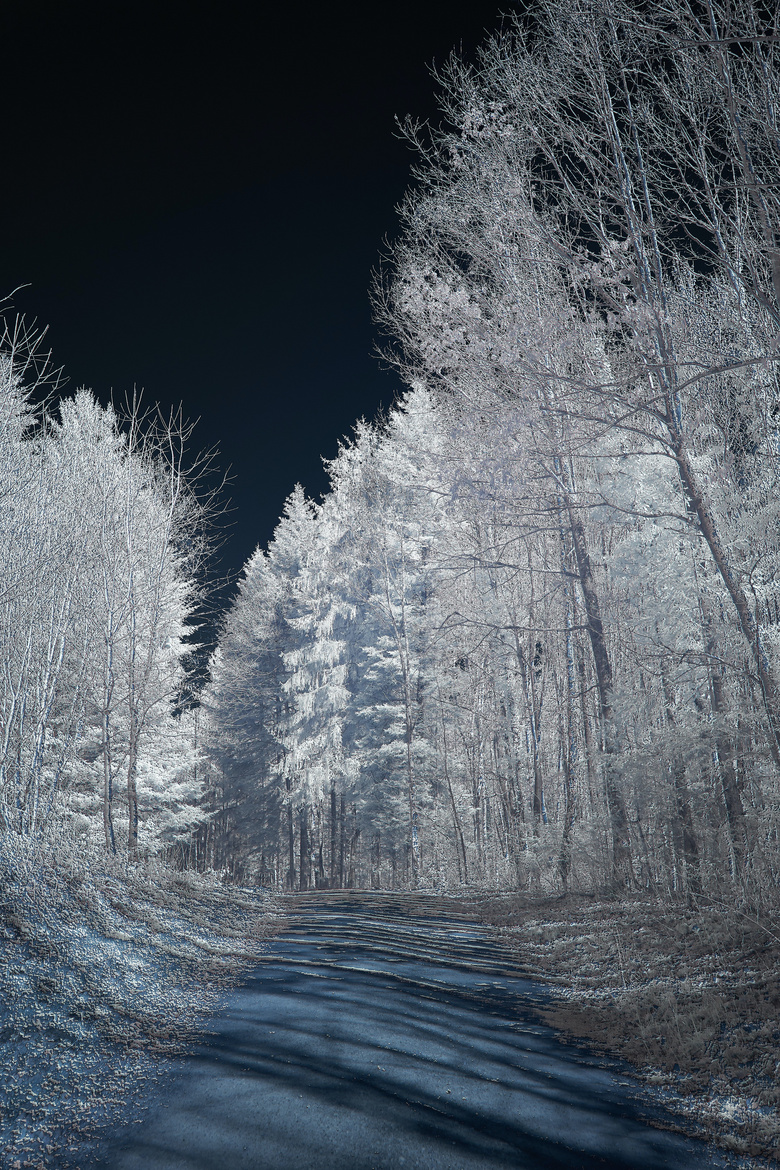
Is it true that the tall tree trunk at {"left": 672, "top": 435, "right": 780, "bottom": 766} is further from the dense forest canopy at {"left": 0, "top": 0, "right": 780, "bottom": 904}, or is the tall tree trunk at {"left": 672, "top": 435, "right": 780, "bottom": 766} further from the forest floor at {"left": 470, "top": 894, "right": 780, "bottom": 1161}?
the forest floor at {"left": 470, "top": 894, "right": 780, "bottom": 1161}

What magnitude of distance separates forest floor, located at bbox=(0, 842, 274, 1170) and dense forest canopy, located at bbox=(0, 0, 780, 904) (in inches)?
81.6

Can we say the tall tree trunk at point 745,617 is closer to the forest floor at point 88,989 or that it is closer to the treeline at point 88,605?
the forest floor at point 88,989

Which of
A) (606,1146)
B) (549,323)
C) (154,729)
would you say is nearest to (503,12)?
(549,323)

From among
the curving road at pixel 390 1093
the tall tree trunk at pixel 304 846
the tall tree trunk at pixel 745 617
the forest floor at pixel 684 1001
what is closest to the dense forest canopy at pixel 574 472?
the tall tree trunk at pixel 745 617

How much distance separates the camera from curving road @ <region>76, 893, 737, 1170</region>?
3189mm

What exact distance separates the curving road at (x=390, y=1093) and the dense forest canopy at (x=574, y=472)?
3.84 m

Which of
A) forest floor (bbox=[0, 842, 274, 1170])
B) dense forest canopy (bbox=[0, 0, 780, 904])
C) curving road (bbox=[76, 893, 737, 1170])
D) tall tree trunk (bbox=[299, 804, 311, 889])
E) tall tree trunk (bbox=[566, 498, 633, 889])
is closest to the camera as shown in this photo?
curving road (bbox=[76, 893, 737, 1170])

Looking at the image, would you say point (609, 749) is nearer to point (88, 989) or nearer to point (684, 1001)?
point (684, 1001)

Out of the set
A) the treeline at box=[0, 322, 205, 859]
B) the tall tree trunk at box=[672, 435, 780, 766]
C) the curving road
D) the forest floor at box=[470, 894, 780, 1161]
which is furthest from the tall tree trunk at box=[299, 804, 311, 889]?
the tall tree trunk at box=[672, 435, 780, 766]

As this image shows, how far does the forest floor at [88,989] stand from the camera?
3.63m

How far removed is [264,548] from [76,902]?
79.2ft

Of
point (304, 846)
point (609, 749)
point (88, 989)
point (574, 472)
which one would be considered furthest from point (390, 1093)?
point (304, 846)

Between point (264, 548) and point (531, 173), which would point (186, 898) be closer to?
point (531, 173)

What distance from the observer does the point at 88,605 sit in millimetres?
11391
